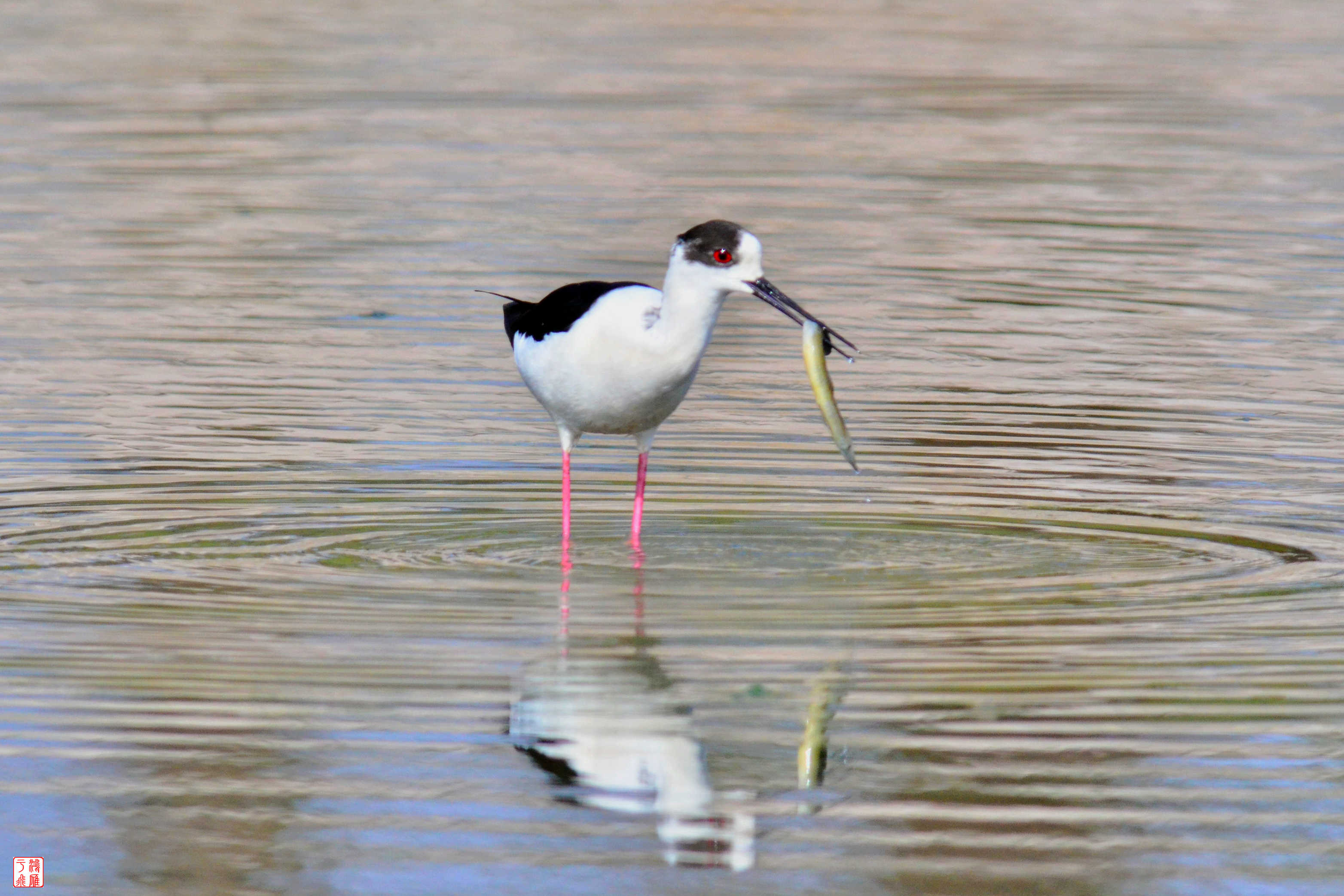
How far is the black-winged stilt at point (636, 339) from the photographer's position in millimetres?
7621

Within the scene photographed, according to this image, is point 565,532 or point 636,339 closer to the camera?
point 636,339

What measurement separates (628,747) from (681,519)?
2.84 metres

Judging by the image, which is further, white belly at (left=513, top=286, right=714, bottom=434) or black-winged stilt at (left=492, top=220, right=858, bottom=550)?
white belly at (left=513, top=286, right=714, bottom=434)

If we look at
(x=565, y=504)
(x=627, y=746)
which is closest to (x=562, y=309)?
(x=565, y=504)

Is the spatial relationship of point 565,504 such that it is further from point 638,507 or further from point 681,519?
point 681,519

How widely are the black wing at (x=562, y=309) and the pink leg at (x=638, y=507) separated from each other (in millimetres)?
622

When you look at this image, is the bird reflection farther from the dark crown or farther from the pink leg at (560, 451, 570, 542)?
the dark crown

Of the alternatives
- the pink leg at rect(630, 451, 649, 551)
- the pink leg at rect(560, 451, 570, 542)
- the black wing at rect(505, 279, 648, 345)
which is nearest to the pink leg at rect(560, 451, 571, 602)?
the pink leg at rect(560, 451, 570, 542)

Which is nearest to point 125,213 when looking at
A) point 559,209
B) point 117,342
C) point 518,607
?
point 559,209

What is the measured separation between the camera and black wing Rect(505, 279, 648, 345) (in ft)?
26.8

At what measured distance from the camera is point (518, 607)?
745cm

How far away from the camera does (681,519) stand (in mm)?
8820

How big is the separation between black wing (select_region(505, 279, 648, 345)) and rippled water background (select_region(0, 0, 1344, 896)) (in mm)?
740

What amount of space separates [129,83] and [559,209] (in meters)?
7.68
